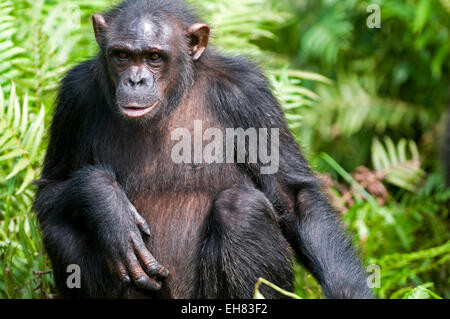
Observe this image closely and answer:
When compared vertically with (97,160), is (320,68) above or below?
above

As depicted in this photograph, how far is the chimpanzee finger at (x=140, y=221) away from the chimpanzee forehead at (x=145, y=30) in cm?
134

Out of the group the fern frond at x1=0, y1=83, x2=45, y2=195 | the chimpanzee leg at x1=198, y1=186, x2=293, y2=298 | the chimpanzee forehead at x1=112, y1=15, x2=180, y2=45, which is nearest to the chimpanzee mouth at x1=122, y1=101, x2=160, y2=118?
the chimpanzee forehead at x1=112, y1=15, x2=180, y2=45

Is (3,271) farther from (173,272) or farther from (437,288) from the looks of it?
(437,288)

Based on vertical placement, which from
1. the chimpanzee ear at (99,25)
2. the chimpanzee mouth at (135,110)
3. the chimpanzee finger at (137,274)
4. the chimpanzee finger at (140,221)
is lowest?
the chimpanzee finger at (137,274)

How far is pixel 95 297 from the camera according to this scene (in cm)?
665

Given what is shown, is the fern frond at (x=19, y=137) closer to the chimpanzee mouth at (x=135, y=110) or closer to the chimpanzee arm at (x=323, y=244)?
the chimpanzee mouth at (x=135, y=110)

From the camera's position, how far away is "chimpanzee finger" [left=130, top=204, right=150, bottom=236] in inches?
258

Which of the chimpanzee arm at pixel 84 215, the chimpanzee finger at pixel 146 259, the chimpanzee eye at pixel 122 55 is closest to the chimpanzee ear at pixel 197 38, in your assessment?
the chimpanzee eye at pixel 122 55

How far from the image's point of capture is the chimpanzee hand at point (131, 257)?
626 cm

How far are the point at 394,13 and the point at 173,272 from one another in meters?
6.44

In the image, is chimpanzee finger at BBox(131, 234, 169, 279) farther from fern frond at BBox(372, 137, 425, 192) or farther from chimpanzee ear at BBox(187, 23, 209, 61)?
A: fern frond at BBox(372, 137, 425, 192)

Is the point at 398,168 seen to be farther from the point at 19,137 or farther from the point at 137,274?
the point at 137,274

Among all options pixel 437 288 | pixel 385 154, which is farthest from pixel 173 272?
pixel 385 154
